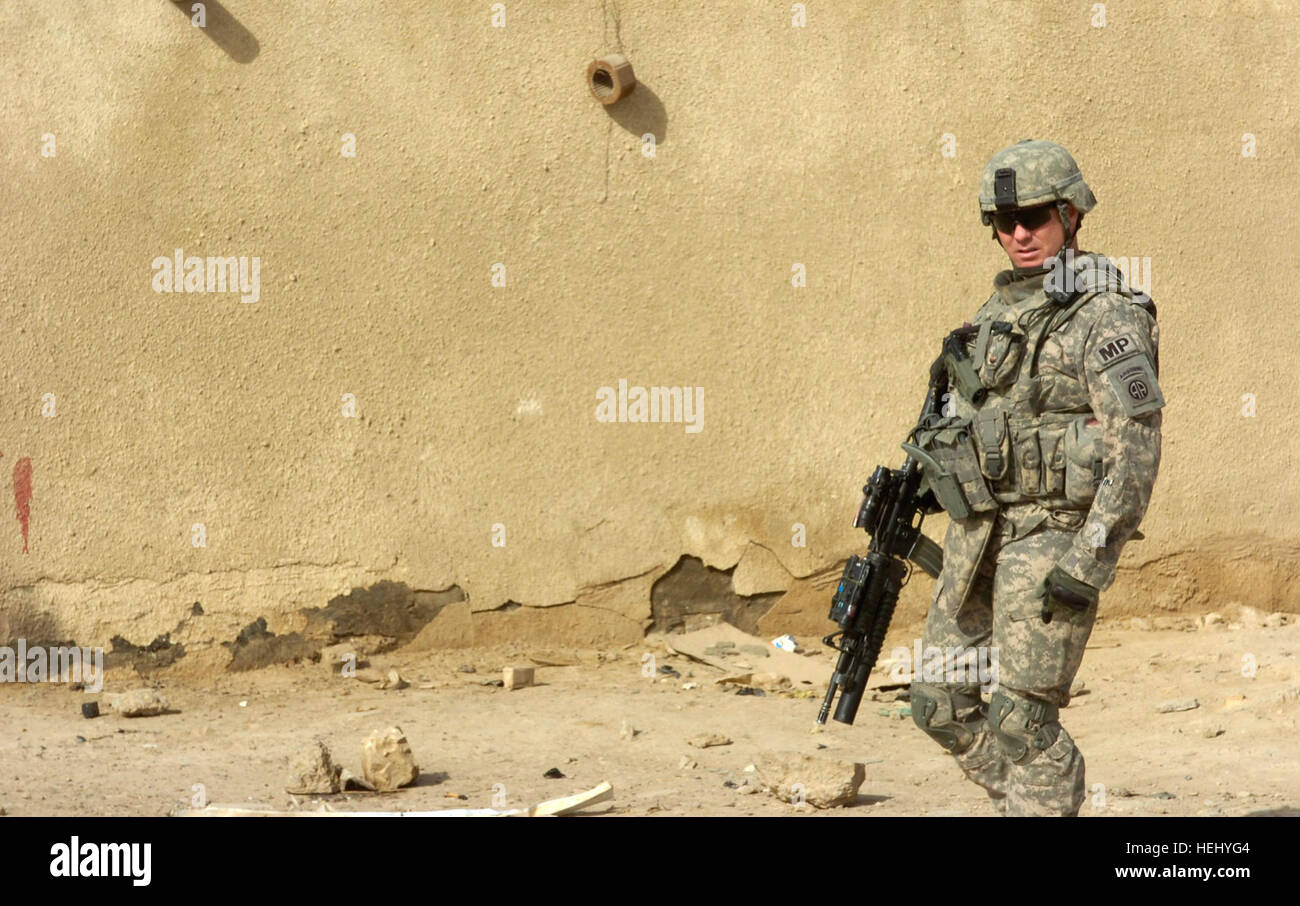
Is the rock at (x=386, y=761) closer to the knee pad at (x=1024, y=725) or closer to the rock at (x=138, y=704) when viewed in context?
the rock at (x=138, y=704)

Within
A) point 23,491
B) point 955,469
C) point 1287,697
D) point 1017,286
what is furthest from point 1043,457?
point 23,491

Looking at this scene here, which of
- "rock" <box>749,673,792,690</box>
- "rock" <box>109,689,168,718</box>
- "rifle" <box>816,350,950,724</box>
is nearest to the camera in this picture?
"rifle" <box>816,350,950,724</box>

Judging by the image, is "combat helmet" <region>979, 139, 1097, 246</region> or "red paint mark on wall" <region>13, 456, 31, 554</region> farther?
"red paint mark on wall" <region>13, 456, 31, 554</region>

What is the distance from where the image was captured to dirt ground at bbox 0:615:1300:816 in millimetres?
4695

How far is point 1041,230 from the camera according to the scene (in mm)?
3709

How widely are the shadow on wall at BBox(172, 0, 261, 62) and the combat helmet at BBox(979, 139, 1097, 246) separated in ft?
12.4

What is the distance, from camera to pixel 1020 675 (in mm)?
3590

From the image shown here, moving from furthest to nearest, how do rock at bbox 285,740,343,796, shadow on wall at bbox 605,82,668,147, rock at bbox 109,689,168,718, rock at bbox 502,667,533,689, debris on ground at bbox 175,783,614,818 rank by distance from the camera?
shadow on wall at bbox 605,82,668,147
rock at bbox 502,667,533,689
rock at bbox 109,689,168,718
rock at bbox 285,740,343,796
debris on ground at bbox 175,783,614,818

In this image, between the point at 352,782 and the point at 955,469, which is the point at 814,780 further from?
the point at 352,782

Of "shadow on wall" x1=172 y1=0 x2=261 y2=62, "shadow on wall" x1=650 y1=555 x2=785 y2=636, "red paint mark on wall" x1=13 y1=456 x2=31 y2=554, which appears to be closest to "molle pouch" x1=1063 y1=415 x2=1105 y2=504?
"shadow on wall" x1=650 y1=555 x2=785 y2=636

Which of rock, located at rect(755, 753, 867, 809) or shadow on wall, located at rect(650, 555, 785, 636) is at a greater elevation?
shadow on wall, located at rect(650, 555, 785, 636)

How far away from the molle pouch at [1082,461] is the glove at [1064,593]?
0.20 meters

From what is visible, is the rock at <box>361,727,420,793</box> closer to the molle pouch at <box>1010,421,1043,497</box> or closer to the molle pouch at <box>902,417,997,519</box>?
the molle pouch at <box>902,417,997,519</box>

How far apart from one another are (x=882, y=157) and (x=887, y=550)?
3226 millimetres
